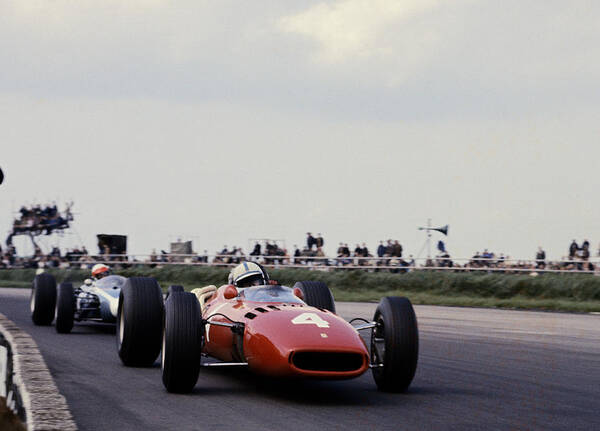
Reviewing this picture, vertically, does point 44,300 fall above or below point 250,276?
below

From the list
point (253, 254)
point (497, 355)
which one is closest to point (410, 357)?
point (497, 355)

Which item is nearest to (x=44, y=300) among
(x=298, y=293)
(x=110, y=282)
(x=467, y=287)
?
(x=110, y=282)

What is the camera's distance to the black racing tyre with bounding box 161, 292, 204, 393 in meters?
8.41

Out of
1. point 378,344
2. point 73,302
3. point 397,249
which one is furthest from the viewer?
point 397,249

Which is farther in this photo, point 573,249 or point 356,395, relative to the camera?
point 573,249

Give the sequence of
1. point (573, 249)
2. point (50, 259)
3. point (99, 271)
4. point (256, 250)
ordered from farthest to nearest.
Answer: point (50, 259)
point (256, 250)
point (573, 249)
point (99, 271)

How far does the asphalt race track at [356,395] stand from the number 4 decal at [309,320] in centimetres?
68

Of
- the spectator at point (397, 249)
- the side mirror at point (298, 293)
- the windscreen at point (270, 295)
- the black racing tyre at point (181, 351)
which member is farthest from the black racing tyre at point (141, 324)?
the spectator at point (397, 249)

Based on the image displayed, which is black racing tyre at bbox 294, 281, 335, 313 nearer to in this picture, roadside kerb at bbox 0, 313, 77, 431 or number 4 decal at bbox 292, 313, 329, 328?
number 4 decal at bbox 292, 313, 329, 328

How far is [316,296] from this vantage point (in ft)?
35.2

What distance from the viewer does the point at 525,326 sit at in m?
18.7

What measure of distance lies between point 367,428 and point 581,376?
15.3 feet

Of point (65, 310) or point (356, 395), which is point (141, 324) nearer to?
point (356, 395)

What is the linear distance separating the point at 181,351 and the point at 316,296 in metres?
2.67
